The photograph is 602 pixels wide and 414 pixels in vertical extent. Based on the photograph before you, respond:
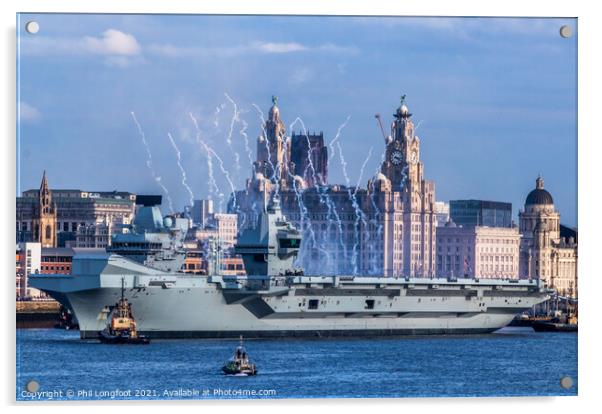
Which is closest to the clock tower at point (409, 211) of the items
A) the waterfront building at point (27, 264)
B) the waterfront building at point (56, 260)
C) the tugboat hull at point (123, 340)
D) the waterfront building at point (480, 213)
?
the waterfront building at point (480, 213)

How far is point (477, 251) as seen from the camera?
84.3 meters

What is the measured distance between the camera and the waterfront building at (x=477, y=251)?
8069 centimetres

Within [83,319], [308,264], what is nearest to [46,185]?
[308,264]

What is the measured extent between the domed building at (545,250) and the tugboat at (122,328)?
14.9 m

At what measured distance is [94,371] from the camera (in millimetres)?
39875

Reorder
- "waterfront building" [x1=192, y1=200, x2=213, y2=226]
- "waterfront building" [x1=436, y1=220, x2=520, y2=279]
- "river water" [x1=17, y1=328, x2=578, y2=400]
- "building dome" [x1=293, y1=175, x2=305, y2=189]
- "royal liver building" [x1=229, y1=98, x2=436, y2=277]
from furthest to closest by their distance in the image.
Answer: "building dome" [x1=293, y1=175, x2=305, y2=189], "royal liver building" [x1=229, y1=98, x2=436, y2=277], "waterfront building" [x1=436, y1=220, x2=520, y2=279], "waterfront building" [x1=192, y1=200, x2=213, y2=226], "river water" [x1=17, y1=328, x2=578, y2=400]

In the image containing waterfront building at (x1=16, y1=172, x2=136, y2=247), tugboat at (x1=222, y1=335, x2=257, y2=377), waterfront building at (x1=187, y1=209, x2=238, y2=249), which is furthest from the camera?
waterfront building at (x1=16, y1=172, x2=136, y2=247)

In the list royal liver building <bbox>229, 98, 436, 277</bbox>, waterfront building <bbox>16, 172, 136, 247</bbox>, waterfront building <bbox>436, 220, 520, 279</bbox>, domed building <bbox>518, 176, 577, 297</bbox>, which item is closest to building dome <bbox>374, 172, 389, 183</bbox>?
royal liver building <bbox>229, 98, 436, 277</bbox>

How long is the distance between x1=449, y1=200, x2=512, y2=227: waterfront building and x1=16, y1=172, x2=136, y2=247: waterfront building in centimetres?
1454

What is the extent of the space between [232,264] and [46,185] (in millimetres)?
11970

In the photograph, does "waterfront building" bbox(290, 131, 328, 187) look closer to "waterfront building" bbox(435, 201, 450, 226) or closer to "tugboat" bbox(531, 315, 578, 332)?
"waterfront building" bbox(435, 201, 450, 226)

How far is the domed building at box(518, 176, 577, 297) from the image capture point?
210ft

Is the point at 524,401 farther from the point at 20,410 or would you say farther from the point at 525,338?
the point at 525,338

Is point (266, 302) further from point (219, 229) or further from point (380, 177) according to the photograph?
point (380, 177)
